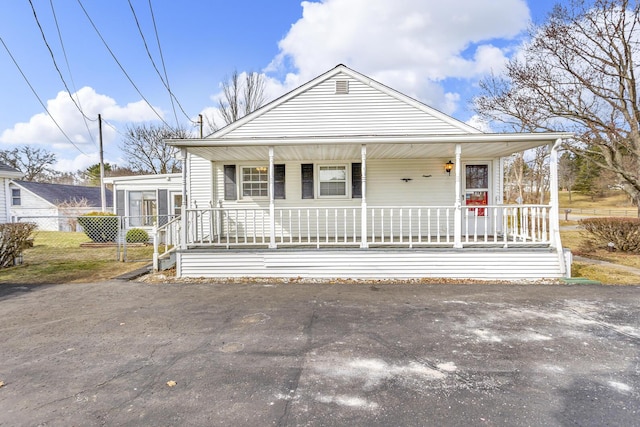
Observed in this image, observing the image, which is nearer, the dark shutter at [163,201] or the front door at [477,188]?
the front door at [477,188]

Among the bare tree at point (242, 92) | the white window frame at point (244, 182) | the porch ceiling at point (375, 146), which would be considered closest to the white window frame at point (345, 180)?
the porch ceiling at point (375, 146)

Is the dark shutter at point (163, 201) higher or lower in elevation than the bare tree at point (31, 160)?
lower

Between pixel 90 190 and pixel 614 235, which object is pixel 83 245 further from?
pixel 90 190

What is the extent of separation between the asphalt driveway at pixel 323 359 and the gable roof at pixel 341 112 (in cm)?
543

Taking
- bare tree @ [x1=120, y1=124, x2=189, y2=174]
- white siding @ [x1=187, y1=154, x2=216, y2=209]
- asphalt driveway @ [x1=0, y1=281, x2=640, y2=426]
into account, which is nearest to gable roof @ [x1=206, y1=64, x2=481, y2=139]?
white siding @ [x1=187, y1=154, x2=216, y2=209]

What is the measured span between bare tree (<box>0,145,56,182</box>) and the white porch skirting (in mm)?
40598

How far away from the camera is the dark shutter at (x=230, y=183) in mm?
9625

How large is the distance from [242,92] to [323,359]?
24.3 meters

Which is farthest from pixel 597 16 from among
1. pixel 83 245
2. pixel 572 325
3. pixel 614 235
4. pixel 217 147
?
pixel 83 245

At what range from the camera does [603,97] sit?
1324 centimetres

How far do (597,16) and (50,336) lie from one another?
740 inches

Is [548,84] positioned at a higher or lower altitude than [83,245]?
higher

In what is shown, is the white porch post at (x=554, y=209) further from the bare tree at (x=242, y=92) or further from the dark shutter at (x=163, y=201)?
the bare tree at (x=242, y=92)

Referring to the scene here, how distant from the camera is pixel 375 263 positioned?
23.4 feet
